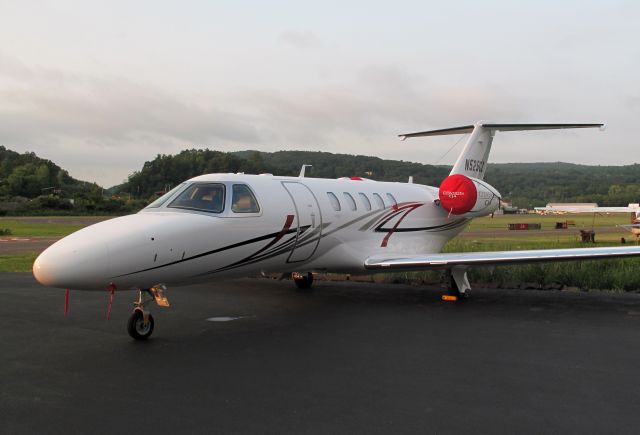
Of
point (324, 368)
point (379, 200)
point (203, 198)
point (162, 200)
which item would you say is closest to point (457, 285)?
point (379, 200)

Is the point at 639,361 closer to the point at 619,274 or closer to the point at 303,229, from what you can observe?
the point at 303,229

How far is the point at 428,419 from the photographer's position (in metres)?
4.55

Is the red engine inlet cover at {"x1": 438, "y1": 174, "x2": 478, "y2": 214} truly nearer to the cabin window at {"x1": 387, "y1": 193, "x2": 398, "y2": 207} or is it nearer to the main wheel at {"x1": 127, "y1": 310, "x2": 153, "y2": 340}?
the cabin window at {"x1": 387, "y1": 193, "x2": 398, "y2": 207}

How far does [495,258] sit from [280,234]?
4167 millimetres

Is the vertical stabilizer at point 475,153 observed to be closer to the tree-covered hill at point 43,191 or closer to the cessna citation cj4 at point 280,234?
the cessna citation cj4 at point 280,234

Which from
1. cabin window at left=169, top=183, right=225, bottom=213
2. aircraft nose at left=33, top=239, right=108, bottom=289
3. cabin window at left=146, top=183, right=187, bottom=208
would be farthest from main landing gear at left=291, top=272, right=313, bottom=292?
aircraft nose at left=33, top=239, right=108, bottom=289

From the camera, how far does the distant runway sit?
4.55m

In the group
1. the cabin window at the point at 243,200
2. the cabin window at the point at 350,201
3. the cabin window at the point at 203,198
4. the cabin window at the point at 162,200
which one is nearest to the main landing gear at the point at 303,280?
the cabin window at the point at 350,201

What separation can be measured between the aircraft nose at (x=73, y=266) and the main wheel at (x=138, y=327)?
3.45 ft

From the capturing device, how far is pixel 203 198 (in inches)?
329

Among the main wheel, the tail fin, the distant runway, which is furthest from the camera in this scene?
the tail fin

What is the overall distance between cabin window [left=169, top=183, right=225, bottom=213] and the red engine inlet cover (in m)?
6.98

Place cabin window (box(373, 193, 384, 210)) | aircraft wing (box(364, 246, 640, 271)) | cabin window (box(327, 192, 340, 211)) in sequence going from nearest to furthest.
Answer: aircraft wing (box(364, 246, 640, 271)), cabin window (box(327, 192, 340, 211)), cabin window (box(373, 193, 384, 210))

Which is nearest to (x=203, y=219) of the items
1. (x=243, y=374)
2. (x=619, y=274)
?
(x=243, y=374)
